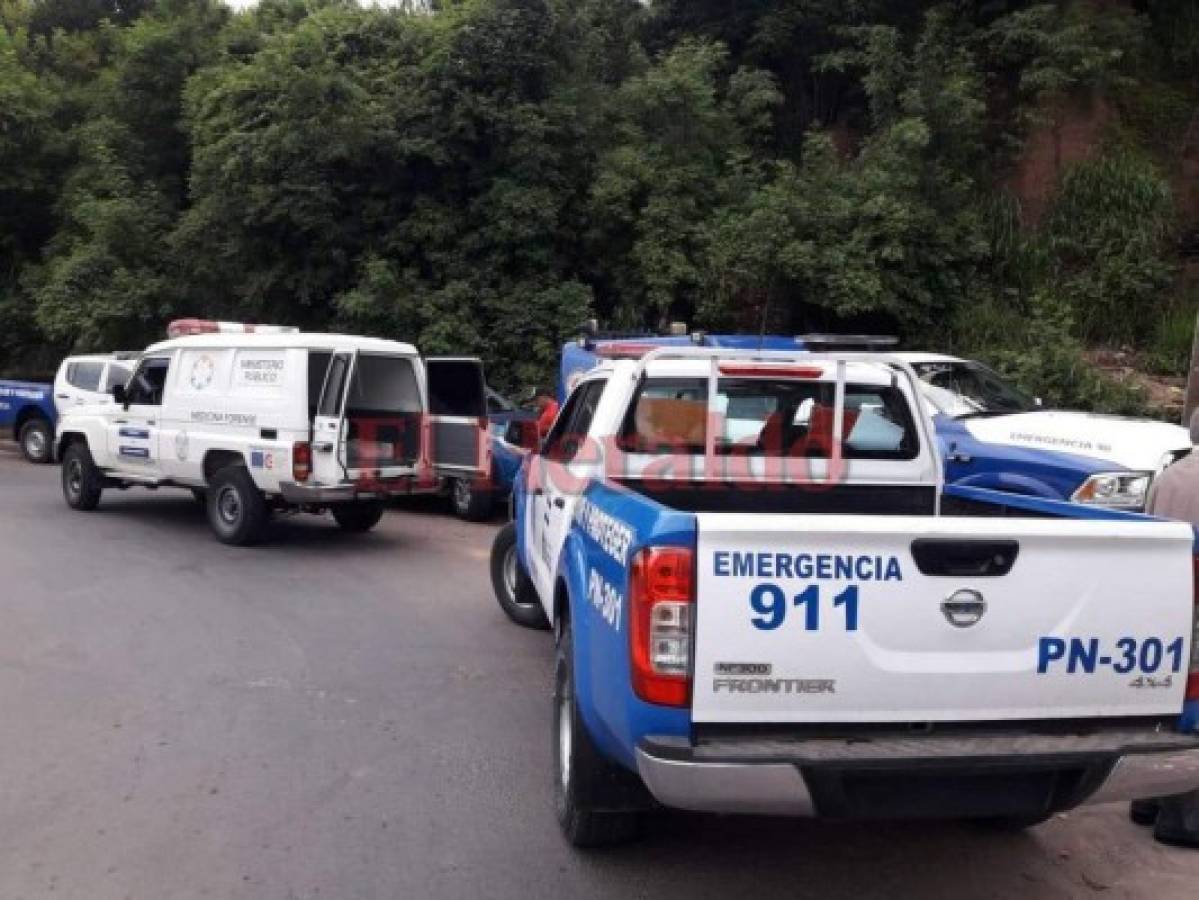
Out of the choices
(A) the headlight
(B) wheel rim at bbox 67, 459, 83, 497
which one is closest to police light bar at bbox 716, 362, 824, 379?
(A) the headlight

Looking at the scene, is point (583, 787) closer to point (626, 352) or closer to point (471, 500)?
point (626, 352)

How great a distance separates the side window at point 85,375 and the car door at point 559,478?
13.4 metres

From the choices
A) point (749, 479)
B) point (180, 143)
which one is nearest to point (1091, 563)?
point (749, 479)

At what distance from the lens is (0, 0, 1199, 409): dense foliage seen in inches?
637

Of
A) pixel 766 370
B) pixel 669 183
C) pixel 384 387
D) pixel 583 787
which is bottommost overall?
pixel 583 787

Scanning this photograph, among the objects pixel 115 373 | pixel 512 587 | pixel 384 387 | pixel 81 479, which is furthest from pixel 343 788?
pixel 115 373

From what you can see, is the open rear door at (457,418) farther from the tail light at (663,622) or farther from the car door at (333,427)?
the tail light at (663,622)

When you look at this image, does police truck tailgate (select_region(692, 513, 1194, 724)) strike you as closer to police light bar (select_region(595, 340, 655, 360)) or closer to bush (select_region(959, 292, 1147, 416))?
police light bar (select_region(595, 340, 655, 360))

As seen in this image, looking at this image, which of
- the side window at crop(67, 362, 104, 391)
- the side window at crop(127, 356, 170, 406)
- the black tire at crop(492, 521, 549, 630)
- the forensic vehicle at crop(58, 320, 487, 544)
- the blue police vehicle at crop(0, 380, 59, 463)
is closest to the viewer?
the black tire at crop(492, 521, 549, 630)

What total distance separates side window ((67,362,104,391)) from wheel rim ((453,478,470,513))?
766cm

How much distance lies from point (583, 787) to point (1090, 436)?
5.68 metres

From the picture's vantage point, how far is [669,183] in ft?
58.2

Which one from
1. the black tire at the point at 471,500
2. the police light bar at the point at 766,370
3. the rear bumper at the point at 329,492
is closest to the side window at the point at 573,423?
the police light bar at the point at 766,370

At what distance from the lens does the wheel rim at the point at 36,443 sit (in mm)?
19312
